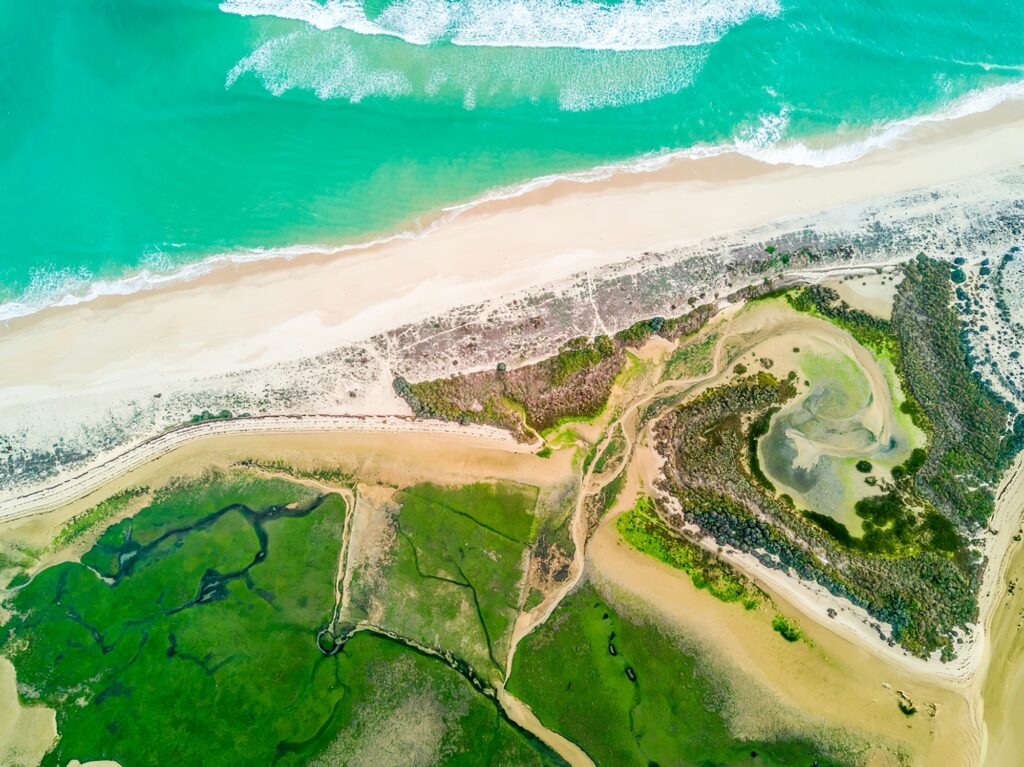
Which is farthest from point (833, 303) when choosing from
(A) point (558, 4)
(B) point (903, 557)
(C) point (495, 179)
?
(A) point (558, 4)

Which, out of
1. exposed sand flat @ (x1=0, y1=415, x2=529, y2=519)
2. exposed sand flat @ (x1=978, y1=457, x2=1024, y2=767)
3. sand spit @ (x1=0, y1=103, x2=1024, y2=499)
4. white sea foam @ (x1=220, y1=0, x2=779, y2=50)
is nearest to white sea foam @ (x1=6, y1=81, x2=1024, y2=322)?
sand spit @ (x1=0, y1=103, x2=1024, y2=499)

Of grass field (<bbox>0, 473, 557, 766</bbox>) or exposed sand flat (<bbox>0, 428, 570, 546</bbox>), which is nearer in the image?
grass field (<bbox>0, 473, 557, 766</bbox>)

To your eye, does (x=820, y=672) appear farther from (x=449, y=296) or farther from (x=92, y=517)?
(x=92, y=517)

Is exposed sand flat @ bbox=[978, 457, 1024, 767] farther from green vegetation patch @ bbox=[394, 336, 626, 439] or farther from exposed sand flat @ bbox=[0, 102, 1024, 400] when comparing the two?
green vegetation patch @ bbox=[394, 336, 626, 439]

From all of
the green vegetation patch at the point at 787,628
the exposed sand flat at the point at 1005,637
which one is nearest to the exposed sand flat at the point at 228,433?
the green vegetation patch at the point at 787,628

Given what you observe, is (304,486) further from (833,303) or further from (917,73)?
(917,73)
